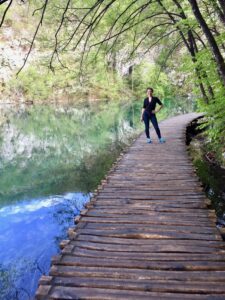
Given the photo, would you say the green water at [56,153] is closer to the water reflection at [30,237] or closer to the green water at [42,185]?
the green water at [42,185]

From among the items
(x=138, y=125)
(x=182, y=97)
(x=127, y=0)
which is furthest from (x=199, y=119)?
(x=182, y=97)

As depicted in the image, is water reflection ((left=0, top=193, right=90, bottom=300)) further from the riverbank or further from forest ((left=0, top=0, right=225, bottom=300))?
the riverbank

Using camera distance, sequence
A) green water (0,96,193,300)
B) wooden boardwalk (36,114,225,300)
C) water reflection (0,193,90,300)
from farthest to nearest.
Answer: green water (0,96,193,300)
water reflection (0,193,90,300)
wooden boardwalk (36,114,225,300)

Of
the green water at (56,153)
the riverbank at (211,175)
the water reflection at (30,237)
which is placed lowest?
the riverbank at (211,175)

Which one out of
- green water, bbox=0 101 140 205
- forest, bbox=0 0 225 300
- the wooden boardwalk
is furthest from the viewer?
green water, bbox=0 101 140 205

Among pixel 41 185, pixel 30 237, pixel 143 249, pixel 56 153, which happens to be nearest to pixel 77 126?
pixel 56 153

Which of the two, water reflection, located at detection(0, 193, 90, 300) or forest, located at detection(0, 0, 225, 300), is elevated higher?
forest, located at detection(0, 0, 225, 300)

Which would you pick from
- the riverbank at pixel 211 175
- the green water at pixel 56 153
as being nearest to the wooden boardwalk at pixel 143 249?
the riverbank at pixel 211 175

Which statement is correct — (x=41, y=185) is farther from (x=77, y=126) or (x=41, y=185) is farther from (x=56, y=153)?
(x=77, y=126)

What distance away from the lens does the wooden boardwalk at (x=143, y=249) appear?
12.2 feet

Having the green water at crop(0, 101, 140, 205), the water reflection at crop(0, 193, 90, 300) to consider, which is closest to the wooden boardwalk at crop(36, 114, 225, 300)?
the water reflection at crop(0, 193, 90, 300)

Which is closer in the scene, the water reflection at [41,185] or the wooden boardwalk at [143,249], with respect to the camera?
the wooden boardwalk at [143,249]

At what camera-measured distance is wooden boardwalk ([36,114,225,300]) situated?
3.73 m

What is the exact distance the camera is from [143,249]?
467 centimetres
